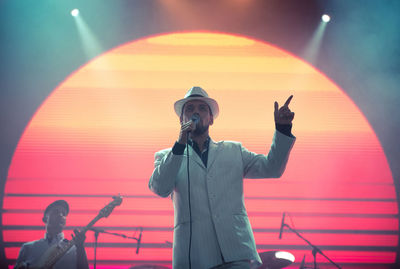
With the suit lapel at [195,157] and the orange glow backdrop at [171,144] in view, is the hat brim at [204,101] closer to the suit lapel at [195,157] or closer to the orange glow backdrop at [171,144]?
the suit lapel at [195,157]

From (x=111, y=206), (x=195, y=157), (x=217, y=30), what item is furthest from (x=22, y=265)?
(x=217, y=30)

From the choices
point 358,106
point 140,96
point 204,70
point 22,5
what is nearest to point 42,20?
point 22,5

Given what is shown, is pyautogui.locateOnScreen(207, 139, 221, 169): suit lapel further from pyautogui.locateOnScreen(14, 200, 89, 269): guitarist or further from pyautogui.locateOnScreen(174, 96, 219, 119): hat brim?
pyautogui.locateOnScreen(14, 200, 89, 269): guitarist

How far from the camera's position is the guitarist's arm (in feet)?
9.17

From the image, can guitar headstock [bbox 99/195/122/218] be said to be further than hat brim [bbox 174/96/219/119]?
Yes

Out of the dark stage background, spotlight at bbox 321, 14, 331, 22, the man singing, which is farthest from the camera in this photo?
spotlight at bbox 321, 14, 331, 22

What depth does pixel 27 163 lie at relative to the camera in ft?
10.7

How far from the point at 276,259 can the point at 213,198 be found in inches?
52.3

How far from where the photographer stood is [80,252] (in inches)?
112

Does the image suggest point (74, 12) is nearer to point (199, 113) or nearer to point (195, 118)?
point (199, 113)

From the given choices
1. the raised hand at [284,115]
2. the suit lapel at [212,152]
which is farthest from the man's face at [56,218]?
the raised hand at [284,115]

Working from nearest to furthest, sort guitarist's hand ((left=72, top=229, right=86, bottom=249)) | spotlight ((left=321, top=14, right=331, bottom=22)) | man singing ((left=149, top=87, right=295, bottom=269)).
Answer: man singing ((left=149, top=87, right=295, bottom=269)) < guitarist's hand ((left=72, top=229, right=86, bottom=249)) < spotlight ((left=321, top=14, right=331, bottom=22))

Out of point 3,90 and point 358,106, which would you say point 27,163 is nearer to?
point 3,90

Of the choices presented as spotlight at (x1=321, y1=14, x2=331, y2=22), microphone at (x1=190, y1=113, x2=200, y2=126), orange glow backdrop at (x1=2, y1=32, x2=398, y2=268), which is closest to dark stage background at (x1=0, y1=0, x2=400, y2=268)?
spotlight at (x1=321, y1=14, x2=331, y2=22)
